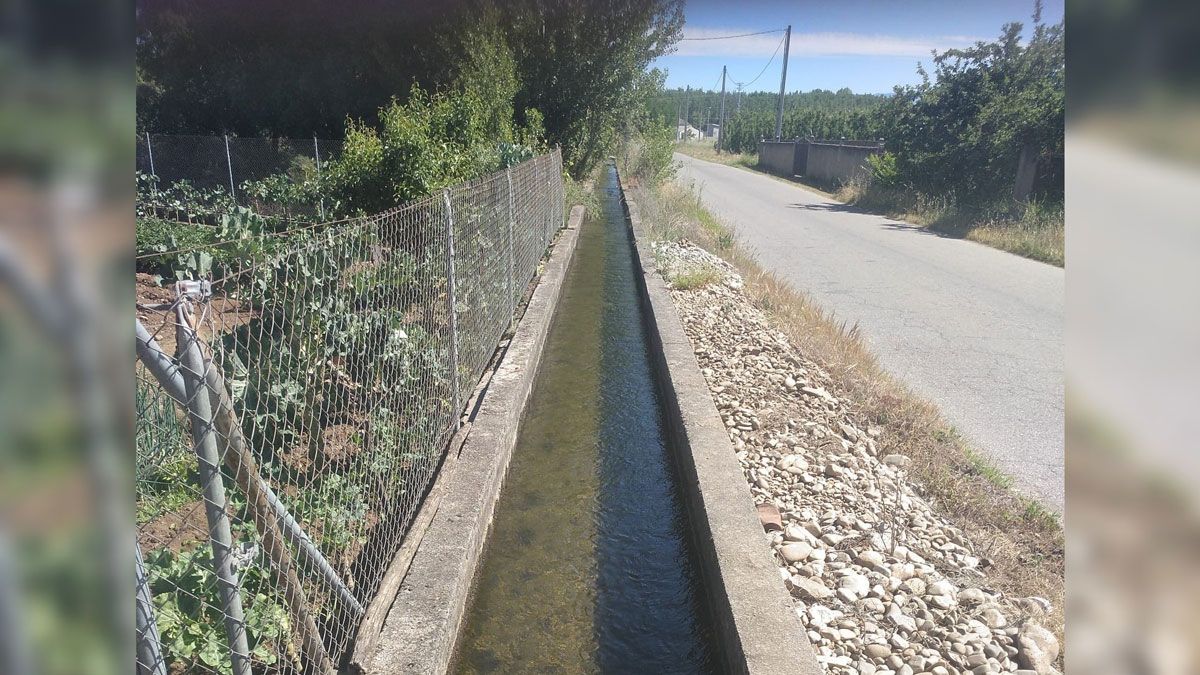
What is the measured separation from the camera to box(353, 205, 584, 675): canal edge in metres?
2.82

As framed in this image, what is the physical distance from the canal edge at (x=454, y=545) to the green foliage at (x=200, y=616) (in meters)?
0.39

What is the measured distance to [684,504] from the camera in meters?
4.64

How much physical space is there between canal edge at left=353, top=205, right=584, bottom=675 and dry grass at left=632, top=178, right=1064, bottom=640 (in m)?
2.42

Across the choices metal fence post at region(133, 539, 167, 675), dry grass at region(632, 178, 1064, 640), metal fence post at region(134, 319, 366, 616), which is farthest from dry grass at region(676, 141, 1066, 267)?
metal fence post at region(133, 539, 167, 675)

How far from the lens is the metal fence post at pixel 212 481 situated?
182 cm

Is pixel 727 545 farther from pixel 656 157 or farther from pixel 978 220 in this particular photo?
pixel 656 157

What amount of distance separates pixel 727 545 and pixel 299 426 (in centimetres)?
210

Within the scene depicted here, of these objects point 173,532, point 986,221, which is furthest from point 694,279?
point 986,221

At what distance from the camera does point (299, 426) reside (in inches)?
142

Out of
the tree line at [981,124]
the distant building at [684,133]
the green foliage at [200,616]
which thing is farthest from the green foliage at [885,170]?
the distant building at [684,133]

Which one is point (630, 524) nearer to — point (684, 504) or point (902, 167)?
point (684, 504)
